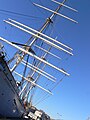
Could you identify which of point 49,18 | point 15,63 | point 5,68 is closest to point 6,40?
point 15,63

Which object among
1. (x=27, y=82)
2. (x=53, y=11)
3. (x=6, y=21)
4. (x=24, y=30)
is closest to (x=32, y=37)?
(x=24, y=30)

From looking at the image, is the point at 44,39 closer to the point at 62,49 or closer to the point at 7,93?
the point at 62,49

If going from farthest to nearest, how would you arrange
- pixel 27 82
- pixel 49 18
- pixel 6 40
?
1. pixel 27 82
2. pixel 49 18
3. pixel 6 40

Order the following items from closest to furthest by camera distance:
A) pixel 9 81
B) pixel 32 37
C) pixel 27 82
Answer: pixel 9 81
pixel 32 37
pixel 27 82

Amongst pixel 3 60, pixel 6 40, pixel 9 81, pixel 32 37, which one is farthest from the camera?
pixel 32 37

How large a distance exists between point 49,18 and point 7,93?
2246 centimetres

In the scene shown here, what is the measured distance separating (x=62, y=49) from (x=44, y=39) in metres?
3.27

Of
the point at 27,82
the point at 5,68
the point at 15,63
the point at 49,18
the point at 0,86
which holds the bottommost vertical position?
the point at 0,86

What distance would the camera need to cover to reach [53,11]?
47.2 m

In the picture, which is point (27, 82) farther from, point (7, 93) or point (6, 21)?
point (7, 93)

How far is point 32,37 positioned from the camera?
42312 mm

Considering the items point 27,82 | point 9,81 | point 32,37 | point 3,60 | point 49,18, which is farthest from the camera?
point 27,82

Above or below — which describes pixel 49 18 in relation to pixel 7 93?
above

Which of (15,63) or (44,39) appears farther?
(44,39)
